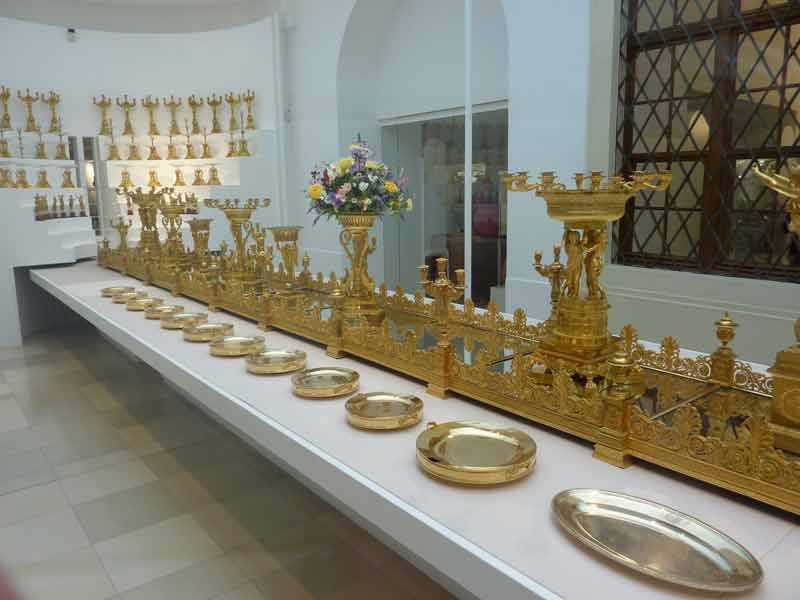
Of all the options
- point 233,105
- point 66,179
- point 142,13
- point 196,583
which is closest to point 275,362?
point 196,583

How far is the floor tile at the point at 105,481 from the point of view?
2871mm

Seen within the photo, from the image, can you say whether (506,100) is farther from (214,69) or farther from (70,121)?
(70,121)

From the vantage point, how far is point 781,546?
1.17 meters

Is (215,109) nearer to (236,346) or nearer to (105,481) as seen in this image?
(105,481)

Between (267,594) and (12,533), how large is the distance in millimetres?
1204

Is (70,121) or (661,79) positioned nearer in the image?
(661,79)

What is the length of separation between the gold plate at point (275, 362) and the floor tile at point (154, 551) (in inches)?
29.5

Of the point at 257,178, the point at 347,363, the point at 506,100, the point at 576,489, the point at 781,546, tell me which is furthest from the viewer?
the point at 257,178

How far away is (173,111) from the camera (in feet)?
27.6

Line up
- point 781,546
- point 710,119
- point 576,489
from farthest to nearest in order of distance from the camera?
point 710,119, point 576,489, point 781,546

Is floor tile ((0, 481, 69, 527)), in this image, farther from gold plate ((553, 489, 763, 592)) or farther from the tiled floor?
gold plate ((553, 489, 763, 592))

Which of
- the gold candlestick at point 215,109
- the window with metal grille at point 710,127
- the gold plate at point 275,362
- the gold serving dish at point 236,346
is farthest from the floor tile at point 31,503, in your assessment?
the gold candlestick at point 215,109

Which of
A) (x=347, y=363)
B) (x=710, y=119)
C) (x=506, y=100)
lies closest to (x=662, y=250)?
(x=710, y=119)

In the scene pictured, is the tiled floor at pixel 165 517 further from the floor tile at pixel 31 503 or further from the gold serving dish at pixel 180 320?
the gold serving dish at pixel 180 320
